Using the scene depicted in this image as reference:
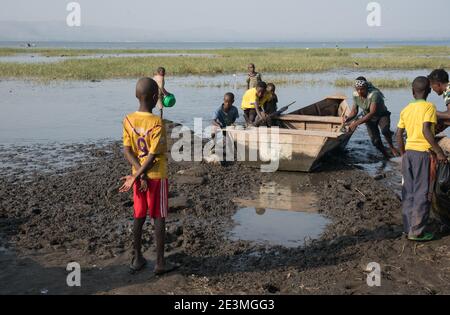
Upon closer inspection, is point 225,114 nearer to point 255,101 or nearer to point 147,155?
point 255,101

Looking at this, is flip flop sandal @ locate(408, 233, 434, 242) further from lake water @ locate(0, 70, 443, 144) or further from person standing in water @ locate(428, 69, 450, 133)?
lake water @ locate(0, 70, 443, 144)

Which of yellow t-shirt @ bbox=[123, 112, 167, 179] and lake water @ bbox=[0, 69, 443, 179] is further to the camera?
lake water @ bbox=[0, 69, 443, 179]

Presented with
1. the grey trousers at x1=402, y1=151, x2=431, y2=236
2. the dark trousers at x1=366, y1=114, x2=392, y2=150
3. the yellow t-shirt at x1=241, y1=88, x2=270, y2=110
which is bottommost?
the grey trousers at x1=402, y1=151, x2=431, y2=236

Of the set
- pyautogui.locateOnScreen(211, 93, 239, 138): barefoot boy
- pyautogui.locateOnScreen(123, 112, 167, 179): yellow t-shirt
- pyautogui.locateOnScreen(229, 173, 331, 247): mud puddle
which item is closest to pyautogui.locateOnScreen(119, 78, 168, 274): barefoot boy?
pyautogui.locateOnScreen(123, 112, 167, 179): yellow t-shirt

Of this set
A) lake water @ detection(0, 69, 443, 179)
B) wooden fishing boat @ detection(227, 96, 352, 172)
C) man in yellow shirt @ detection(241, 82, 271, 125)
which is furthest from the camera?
lake water @ detection(0, 69, 443, 179)

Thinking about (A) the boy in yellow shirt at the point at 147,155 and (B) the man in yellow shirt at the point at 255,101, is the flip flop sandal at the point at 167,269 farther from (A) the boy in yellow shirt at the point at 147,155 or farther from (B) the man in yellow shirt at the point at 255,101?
(B) the man in yellow shirt at the point at 255,101

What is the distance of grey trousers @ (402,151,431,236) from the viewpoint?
484cm

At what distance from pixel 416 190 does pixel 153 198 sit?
8.71 feet

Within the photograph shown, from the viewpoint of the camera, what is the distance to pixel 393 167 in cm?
874

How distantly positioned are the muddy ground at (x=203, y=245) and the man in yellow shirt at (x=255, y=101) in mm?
2159

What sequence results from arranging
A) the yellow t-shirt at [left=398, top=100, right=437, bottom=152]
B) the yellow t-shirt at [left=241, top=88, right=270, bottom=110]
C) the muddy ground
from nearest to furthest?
the muddy ground
the yellow t-shirt at [left=398, top=100, right=437, bottom=152]
the yellow t-shirt at [left=241, top=88, right=270, bottom=110]

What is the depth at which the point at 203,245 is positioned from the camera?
16.6ft
